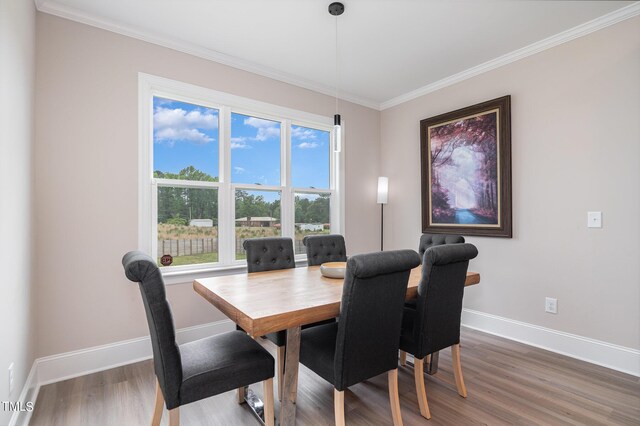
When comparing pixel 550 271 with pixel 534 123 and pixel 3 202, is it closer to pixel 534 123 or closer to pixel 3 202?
pixel 534 123

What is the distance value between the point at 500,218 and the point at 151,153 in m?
3.38

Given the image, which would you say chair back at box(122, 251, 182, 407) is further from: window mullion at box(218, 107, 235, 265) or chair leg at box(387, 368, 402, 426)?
window mullion at box(218, 107, 235, 265)

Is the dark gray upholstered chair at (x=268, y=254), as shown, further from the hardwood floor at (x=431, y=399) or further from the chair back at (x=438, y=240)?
the chair back at (x=438, y=240)

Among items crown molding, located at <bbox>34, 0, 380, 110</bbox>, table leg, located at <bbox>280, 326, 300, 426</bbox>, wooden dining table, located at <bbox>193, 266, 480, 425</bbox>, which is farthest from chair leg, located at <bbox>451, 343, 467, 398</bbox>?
crown molding, located at <bbox>34, 0, 380, 110</bbox>

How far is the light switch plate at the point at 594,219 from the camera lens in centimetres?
261

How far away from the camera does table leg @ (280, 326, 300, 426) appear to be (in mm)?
1686

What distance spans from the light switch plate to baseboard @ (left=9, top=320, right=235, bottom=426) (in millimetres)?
3628

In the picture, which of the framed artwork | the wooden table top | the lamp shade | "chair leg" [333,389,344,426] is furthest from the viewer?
the lamp shade

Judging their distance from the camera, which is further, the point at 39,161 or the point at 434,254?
the point at 39,161

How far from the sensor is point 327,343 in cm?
175

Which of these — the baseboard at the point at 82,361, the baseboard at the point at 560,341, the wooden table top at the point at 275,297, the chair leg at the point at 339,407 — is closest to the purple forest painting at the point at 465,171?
the baseboard at the point at 560,341

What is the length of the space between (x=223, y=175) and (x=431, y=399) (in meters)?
2.60

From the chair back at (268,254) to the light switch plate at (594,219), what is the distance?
2.53 metres

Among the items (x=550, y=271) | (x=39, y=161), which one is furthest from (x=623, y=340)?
(x=39, y=161)
